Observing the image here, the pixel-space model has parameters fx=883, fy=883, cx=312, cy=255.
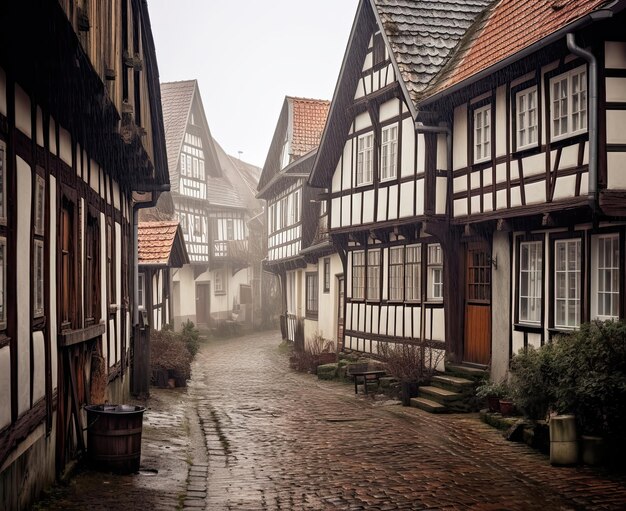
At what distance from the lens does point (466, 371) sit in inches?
666

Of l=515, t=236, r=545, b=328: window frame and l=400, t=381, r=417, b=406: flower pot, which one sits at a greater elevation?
l=515, t=236, r=545, b=328: window frame

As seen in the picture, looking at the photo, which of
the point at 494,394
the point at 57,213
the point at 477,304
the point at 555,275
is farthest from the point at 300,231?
the point at 57,213

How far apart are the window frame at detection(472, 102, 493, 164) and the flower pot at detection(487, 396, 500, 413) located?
4.41 m

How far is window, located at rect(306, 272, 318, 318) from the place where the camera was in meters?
30.7

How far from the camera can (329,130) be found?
74.4 feet

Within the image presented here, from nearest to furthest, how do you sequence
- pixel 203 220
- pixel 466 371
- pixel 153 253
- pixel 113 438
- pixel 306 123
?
pixel 113 438 < pixel 466 371 < pixel 153 253 < pixel 306 123 < pixel 203 220

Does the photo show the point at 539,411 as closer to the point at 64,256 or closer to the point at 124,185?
the point at 64,256

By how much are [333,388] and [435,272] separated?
388 cm

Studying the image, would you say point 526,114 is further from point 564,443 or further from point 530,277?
point 564,443

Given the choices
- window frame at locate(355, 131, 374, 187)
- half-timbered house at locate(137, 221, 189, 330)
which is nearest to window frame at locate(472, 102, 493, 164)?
window frame at locate(355, 131, 374, 187)

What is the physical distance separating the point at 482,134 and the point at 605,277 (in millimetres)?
4402

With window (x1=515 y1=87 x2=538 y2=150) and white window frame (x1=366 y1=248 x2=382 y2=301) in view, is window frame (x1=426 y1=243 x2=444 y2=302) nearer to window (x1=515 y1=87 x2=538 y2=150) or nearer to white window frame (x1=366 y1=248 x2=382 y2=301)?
white window frame (x1=366 y1=248 x2=382 y2=301)

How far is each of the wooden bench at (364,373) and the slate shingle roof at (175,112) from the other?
80.4 feet

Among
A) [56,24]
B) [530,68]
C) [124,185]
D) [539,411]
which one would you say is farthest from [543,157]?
[56,24]
